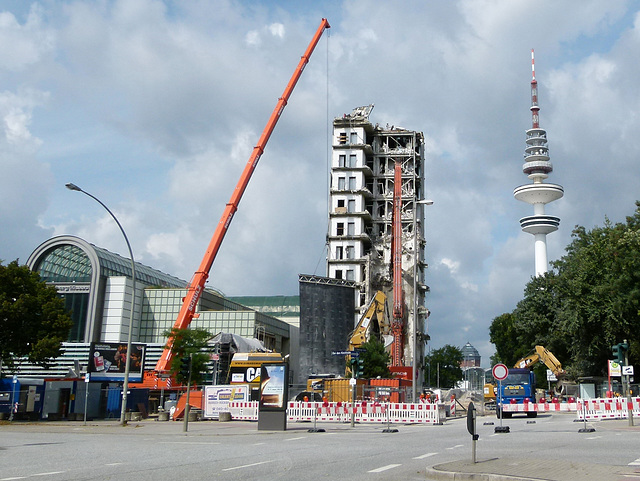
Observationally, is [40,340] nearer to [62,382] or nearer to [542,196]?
[62,382]

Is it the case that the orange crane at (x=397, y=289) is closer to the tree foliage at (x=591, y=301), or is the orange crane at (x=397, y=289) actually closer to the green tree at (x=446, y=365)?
the tree foliage at (x=591, y=301)

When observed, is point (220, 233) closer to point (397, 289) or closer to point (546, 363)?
point (546, 363)

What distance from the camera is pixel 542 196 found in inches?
5143

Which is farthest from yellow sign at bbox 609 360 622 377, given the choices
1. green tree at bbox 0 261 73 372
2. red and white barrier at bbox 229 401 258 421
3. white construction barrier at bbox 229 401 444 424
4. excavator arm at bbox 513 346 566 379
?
excavator arm at bbox 513 346 566 379

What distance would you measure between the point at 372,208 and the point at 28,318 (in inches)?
2736

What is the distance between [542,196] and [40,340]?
110332 millimetres

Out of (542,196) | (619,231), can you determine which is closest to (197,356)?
(619,231)

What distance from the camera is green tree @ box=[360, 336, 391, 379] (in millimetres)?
68062

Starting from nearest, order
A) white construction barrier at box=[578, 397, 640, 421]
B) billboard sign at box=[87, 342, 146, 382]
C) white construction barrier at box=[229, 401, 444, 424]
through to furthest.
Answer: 1. white construction barrier at box=[229, 401, 444, 424]
2. white construction barrier at box=[578, 397, 640, 421]
3. billboard sign at box=[87, 342, 146, 382]

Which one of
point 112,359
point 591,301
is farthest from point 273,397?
point 591,301

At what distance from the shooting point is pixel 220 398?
122ft

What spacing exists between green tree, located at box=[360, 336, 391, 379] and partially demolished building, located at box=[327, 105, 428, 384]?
17.3 meters

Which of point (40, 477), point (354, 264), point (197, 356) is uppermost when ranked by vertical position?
point (354, 264)

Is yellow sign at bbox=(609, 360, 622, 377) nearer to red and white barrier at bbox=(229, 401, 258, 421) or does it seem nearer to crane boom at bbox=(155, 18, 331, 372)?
red and white barrier at bbox=(229, 401, 258, 421)
